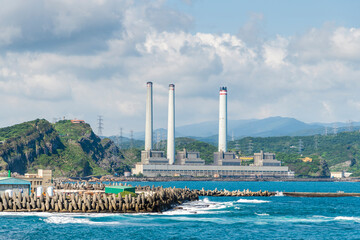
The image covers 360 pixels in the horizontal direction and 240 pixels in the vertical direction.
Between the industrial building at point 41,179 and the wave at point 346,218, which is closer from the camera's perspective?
the wave at point 346,218

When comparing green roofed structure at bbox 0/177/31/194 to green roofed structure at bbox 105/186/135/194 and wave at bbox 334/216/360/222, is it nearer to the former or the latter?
green roofed structure at bbox 105/186/135/194

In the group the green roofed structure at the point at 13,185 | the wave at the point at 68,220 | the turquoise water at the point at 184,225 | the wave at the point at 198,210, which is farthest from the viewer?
the green roofed structure at the point at 13,185

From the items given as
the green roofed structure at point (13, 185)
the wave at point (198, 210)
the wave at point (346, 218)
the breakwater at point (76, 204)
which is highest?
the green roofed structure at point (13, 185)

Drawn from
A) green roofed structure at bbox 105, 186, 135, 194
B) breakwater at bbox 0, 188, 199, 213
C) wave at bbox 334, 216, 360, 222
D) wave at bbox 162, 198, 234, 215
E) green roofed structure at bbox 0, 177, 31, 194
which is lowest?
wave at bbox 334, 216, 360, 222

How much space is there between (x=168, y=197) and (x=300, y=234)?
30.9 meters

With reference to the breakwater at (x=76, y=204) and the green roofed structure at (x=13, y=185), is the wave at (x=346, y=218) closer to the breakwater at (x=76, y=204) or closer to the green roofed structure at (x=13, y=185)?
the breakwater at (x=76, y=204)

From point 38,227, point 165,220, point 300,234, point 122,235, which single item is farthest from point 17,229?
point 300,234

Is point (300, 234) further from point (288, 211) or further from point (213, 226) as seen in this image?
point (288, 211)

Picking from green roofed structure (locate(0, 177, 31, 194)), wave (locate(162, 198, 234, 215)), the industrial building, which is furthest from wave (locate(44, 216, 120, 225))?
the industrial building

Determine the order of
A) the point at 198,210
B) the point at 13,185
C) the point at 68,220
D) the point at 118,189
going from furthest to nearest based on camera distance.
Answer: the point at 118,189
the point at 198,210
the point at 13,185
the point at 68,220

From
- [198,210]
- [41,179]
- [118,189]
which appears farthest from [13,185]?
[198,210]

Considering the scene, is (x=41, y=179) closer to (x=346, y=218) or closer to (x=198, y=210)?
(x=198, y=210)

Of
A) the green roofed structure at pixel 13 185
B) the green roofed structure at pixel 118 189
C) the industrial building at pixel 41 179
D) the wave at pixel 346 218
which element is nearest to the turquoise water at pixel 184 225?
the wave at pixel 346 218

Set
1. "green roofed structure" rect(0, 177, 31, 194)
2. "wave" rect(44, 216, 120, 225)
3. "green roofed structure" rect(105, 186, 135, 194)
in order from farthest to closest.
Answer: "green roofed structure" rect(105, 186, 135, 194), "green roofed structure" rect(0, 177, 31, 194), "wave" rect(44, 216, 120, 225)
